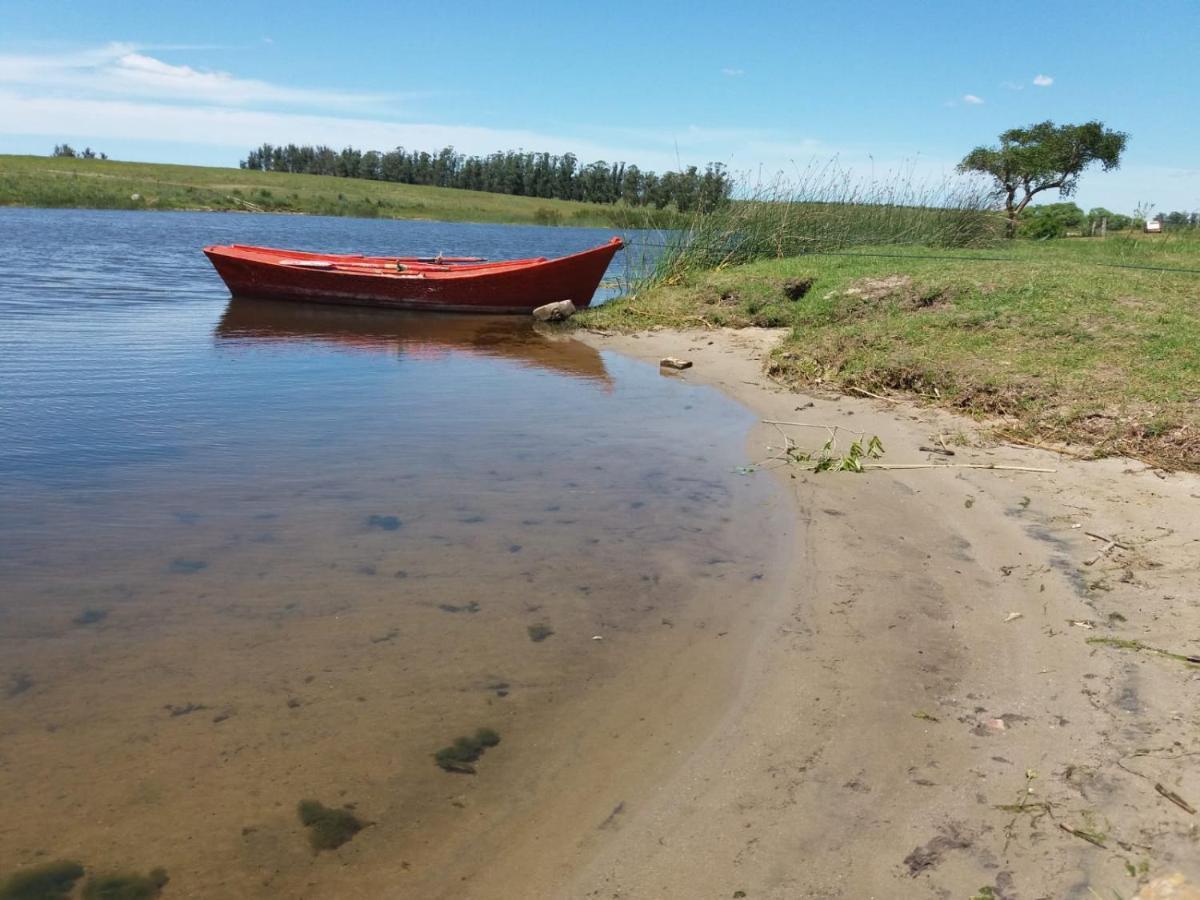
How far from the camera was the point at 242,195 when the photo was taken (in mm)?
68688

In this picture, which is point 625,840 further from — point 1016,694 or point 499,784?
point 1016,694

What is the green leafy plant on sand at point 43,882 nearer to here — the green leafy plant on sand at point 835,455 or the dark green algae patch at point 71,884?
the dark green algae patch at point 71,884

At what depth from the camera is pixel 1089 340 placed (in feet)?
28.3

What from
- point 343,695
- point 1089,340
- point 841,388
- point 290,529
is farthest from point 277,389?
point 1089,340

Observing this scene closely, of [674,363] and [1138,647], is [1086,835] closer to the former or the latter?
[1138,647]

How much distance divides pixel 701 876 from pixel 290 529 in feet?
11.6

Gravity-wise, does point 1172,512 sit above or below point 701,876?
above

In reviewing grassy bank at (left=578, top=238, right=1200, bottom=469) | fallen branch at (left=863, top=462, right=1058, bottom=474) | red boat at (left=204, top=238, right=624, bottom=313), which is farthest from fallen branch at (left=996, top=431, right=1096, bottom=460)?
red boat at (left=204, top=238, right=624, bottom=313)

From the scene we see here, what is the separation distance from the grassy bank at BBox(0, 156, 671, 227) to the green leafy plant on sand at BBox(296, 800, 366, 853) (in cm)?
5307

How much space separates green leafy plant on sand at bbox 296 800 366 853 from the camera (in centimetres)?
287

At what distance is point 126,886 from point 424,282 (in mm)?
15102

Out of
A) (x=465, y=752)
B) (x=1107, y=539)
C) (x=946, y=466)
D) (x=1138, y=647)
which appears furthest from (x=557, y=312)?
(x=465, y=752)

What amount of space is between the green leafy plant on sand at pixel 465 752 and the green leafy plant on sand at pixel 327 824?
39cm

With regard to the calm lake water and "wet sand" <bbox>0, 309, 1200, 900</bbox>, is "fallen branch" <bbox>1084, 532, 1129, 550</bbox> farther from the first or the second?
the calm lake water
